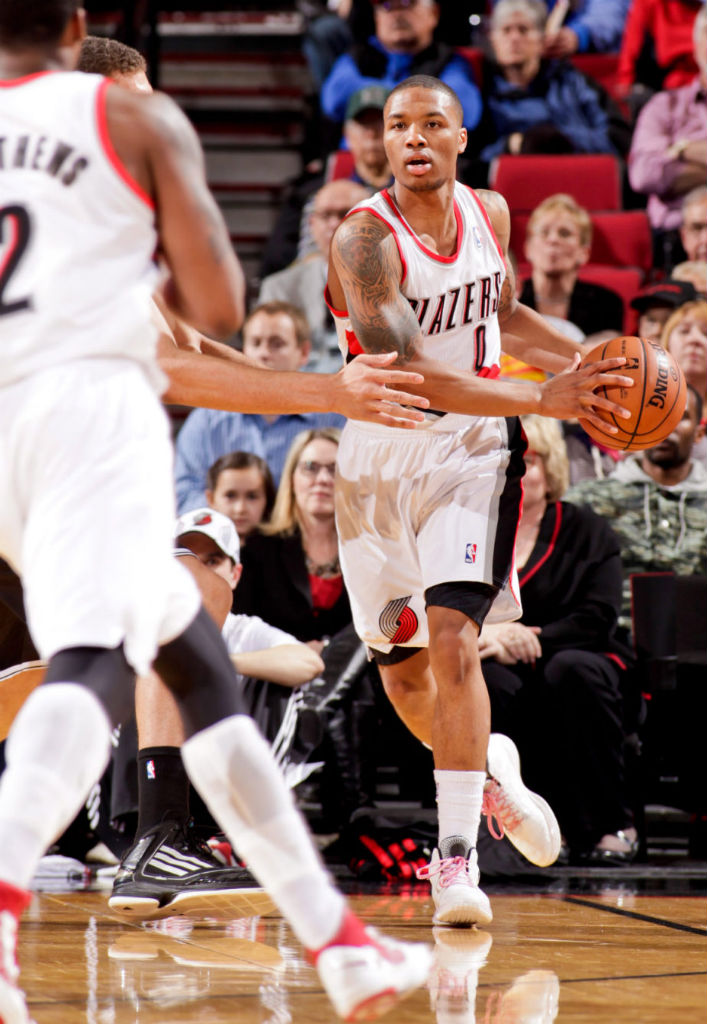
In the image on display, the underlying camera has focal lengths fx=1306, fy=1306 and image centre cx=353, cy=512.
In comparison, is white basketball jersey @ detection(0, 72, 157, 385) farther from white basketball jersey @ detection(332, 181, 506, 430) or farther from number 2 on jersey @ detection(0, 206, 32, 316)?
white basketball jersey @ detection(332, 181, 506, 430)

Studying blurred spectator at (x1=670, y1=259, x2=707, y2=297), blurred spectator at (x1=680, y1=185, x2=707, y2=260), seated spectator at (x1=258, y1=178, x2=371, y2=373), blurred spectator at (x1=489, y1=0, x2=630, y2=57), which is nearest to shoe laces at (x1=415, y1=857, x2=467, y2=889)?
seated spectator at (x1=258, y1=178, x2=371, y2=373)

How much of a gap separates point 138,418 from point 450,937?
6.10ft

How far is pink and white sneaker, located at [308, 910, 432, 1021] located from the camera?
192cm

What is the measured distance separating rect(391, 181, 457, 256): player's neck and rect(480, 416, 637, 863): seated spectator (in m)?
1.27

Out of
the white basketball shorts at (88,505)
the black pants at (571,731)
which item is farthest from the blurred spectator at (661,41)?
the white basketball shorts at (88,505)

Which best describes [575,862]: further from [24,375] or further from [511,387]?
[24,375]

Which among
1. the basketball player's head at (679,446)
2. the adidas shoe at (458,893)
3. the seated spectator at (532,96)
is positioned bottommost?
the adidas shoe at (458,893)

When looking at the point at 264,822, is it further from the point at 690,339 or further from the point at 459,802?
the point at 690,339

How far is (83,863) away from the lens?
16.6 ft

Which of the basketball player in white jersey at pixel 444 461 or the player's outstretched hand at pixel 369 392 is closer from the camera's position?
the player's outstretched hand at pixel 369 392

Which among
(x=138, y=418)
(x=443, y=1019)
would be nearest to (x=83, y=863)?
(x=443, y=1019)

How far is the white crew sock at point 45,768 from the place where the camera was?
188 centimetres

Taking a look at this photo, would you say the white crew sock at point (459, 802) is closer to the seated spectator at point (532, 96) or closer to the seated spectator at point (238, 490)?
the seated spectator at point (238, 490)

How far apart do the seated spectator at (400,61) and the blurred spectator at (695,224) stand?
74.6 inches
